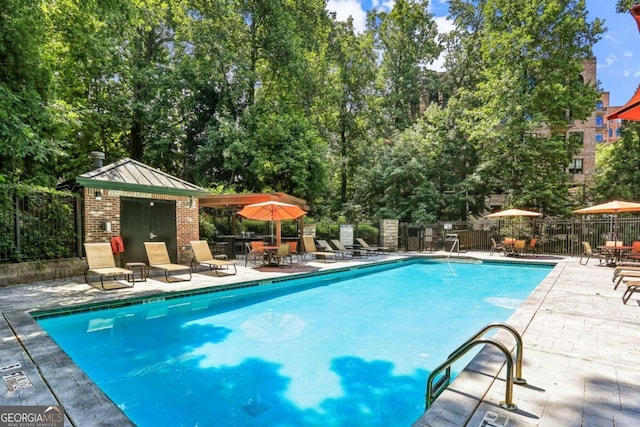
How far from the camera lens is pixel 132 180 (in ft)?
32.6

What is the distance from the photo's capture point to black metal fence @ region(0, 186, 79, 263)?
26.1 feet

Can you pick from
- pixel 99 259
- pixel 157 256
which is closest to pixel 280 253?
pixel 157 256

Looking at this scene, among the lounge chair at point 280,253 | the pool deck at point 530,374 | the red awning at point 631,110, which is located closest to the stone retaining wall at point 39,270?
the pool deck at point 530,374

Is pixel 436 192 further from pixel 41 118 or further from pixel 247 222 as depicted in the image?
pixel 41 118

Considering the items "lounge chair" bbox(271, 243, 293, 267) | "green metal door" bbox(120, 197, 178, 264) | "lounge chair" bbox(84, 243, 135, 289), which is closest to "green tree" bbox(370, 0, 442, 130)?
"lounge chair" bbox(271, 243, 293, 267)

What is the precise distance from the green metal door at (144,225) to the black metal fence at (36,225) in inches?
48.8

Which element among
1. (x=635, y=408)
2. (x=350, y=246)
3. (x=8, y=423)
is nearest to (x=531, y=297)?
(x=635, y=408)

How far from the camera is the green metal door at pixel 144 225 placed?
33.1 feet

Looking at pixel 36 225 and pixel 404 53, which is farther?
pixel 404 53

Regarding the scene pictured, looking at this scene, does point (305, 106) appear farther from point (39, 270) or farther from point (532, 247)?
point (39, 270)

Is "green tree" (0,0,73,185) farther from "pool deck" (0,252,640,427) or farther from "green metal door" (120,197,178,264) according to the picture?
"pool deck" (0,252,640,427)

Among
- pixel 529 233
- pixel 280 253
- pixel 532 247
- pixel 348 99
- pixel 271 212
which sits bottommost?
pixel 532 247

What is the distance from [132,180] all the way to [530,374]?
34.5ft

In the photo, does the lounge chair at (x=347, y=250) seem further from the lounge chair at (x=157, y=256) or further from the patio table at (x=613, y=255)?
the patio table at (x=613, y=255)
